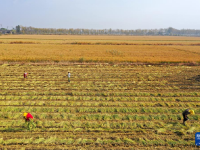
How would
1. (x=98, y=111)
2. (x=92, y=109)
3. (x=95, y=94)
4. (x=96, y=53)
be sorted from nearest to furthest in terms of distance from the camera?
(x=98, y=111), (x=92, y=109), (x=95, y=94), (x=96, y=53)

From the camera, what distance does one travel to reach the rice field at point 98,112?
23.4 ft

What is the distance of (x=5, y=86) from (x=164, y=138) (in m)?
13.3

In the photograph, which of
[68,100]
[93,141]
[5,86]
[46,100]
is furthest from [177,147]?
[5,86]

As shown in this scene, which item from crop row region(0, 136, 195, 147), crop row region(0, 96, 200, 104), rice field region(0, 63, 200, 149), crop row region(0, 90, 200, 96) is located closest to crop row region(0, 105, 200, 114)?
rice field region(0, 63, 200, 149)

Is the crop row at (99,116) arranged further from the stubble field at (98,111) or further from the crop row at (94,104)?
the crop row at (94,104)

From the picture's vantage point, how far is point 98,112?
31.9ft

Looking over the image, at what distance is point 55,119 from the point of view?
8875 millimetres

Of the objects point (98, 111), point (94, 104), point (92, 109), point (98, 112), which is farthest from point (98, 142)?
point (94, 104)

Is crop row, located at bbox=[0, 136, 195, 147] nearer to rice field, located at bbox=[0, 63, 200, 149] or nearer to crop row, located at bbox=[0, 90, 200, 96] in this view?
rice field, located at bbox=[0, 63, 200, 149]

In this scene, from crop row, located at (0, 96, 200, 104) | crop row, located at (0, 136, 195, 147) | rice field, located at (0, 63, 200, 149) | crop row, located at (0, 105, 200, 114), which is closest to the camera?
crop row, located at (0, 136, 195, 147)

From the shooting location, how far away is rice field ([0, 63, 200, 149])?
7.14 metres

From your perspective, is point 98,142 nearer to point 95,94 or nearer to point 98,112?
point 98,112

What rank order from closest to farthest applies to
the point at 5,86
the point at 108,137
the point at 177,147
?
the point at 177,147
the point at 108,137
the point at 5,86

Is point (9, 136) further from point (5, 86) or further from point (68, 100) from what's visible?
point (5, 86)
